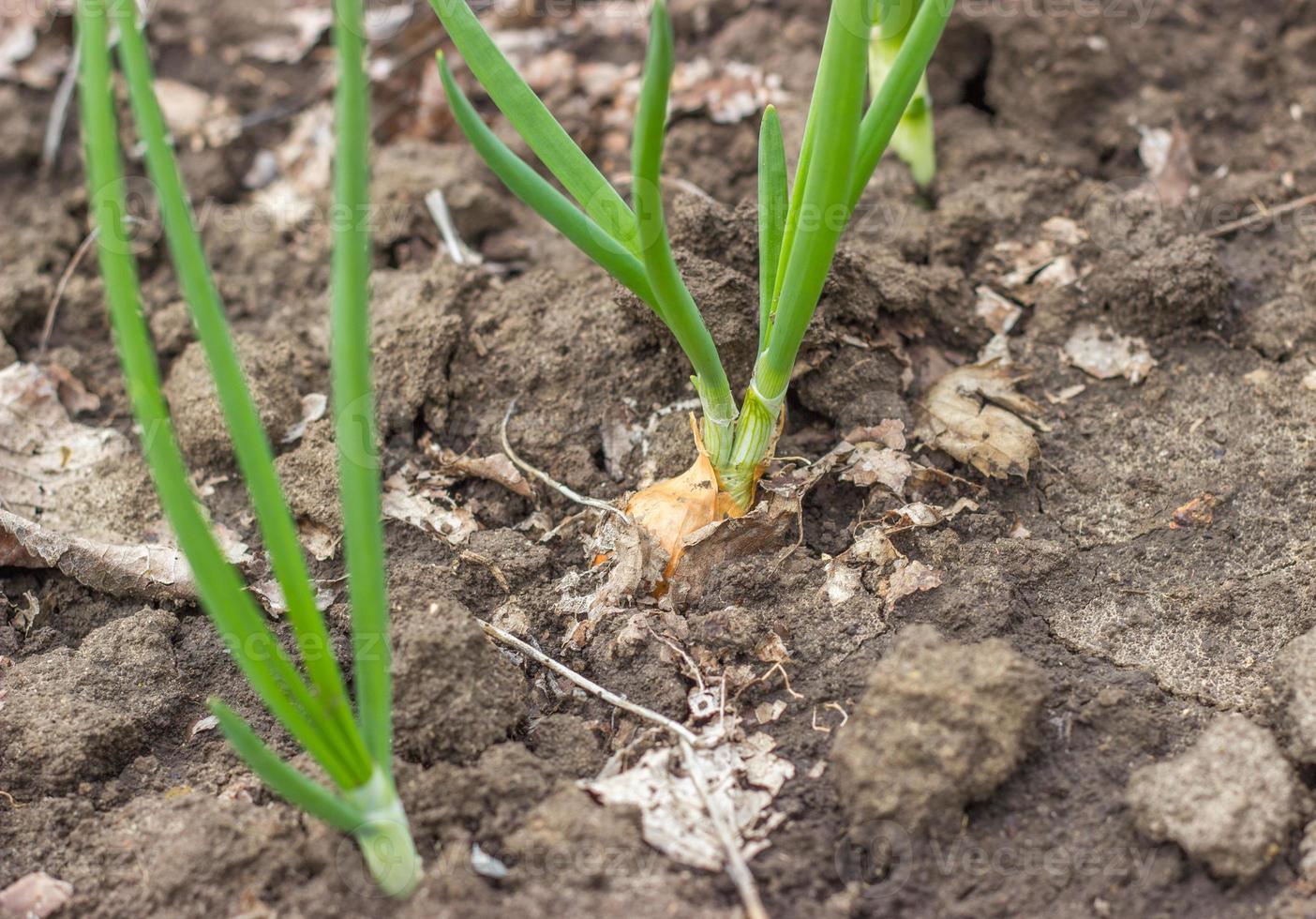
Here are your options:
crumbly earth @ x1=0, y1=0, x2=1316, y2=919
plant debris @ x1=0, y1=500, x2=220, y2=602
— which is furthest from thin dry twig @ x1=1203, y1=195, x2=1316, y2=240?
plant debris @ x1=0, y1=500, x2=220, y2=602

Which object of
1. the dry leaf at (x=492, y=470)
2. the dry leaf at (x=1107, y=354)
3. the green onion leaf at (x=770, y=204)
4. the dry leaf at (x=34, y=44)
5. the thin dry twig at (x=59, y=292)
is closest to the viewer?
the green onion leaf at (x=770, y=204)

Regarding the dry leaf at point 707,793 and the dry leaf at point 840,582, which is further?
the dry leaf at point 840,582

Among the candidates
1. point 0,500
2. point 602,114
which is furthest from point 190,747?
point 602,114

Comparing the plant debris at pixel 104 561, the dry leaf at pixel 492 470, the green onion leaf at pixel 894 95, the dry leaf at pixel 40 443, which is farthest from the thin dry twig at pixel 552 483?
the dry leaf at pixel 40 443

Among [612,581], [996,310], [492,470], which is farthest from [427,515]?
[996,310]

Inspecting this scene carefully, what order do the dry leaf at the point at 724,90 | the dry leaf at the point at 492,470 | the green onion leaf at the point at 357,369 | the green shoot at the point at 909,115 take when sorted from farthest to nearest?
the dry leaf at the point at 724,90 < the green shoot at the point at 909,115 < the dry leaf at the point at 492,470 < the green onion leaf at the point at 357,369

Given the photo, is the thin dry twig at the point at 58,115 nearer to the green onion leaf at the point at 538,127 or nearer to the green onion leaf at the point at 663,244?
the green onion leaf at the point at 538,127
